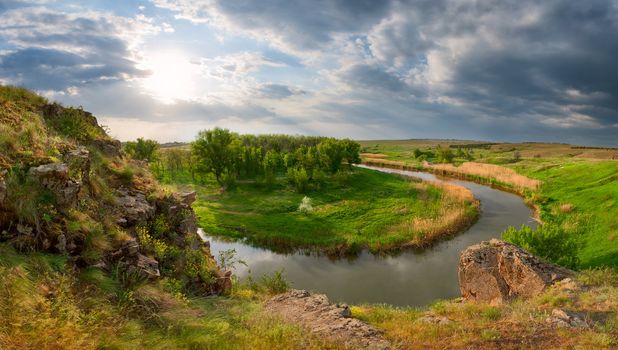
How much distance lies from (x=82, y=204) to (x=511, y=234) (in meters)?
23.7

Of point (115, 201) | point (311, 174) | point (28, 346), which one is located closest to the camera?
point (28, 346)

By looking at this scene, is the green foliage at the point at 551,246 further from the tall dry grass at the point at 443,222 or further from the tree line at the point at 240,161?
the tree line at the point at 240,161

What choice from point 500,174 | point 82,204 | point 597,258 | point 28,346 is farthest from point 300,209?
point 500,174

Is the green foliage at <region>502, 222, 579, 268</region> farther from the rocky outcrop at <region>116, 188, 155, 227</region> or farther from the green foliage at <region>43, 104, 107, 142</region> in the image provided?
the green foliage at <region>43, 104, 107, 142</region>

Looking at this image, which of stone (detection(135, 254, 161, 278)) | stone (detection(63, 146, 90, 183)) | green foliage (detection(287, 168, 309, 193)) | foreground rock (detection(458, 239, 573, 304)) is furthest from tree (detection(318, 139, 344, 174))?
stone (detection(135, 254, 161, 278))

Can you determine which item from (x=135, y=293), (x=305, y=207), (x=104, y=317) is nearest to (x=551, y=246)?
(x=135, y=293)

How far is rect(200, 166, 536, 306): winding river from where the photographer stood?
2316cm

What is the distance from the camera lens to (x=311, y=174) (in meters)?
60.0

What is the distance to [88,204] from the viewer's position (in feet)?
35.2

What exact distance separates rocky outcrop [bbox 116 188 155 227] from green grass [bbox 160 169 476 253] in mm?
19960

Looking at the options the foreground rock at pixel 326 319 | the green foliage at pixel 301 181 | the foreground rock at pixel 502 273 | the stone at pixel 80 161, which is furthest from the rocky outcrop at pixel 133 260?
the green foliage at pixel 301 181

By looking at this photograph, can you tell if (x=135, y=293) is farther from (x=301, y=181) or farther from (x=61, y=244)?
(x=301, y=181)

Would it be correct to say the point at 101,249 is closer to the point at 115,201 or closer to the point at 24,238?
the point at 24,238

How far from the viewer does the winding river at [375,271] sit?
912 inches
